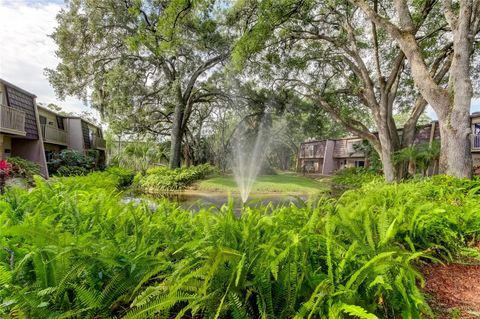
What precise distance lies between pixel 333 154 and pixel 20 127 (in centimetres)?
2677

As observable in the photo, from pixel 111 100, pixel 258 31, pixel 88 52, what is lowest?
pixel 111 100

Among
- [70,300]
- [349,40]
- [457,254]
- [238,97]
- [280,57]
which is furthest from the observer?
[238,97]

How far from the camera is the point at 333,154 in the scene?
3039 centimetres

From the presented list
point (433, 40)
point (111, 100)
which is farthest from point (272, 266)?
point (111, 100)

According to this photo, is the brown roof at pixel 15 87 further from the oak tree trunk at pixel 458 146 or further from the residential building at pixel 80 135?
the oak tree trunk at pixel 458 146

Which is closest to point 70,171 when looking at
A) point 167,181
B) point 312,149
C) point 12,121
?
point 12,121

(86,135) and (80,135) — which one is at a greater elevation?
(86,135)

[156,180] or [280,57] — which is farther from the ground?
[280,57]

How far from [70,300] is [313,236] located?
51.3 inches

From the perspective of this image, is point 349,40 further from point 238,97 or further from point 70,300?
point 70,300

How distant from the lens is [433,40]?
12289 millimetres

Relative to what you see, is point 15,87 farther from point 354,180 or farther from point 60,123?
point 354,180

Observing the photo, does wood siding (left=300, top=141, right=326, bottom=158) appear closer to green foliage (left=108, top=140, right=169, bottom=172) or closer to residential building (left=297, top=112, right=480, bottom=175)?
residential building (left=297, top=112, right=480, bottom=175)

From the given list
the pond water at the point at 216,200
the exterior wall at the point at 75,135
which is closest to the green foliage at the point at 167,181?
the pond water at the point at 216,200
